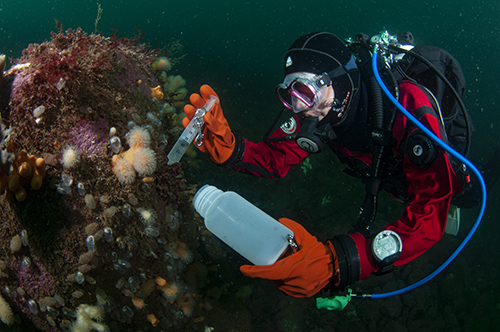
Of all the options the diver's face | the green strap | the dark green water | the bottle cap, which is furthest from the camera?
the dark green water

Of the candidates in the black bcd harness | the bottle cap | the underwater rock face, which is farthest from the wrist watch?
the underwater rock face

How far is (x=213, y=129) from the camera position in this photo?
96.7 inches

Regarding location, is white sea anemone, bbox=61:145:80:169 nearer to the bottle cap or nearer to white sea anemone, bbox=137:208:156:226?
white sea anemone, bbox=137:208:156:226

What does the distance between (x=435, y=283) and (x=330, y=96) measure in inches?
232

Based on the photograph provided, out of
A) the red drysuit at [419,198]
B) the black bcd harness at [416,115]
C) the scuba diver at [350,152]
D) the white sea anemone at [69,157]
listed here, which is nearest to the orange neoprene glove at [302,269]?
the scuba diver at [350,152]

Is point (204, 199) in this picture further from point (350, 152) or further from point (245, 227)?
point (350, 152)

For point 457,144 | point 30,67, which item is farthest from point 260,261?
point 457,144

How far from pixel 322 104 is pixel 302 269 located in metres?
1.76

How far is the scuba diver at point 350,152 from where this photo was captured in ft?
6.30

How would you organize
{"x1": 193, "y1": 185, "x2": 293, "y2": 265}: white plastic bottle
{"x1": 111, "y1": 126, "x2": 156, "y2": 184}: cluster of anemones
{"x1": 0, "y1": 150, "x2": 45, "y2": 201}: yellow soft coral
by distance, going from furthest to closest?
{"x1": 193, "y1": 185, "x2": 293, "y2": 265}: white plastic bottle < {"x1": 111, "y1": 126, "x2": 156, "y2": 184}: cluster of anemones < {"x1": 0, "y1": 150, "x2": 45, "y2": 201}: yellow soft coral

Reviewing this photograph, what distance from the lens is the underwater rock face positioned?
1.76 meters

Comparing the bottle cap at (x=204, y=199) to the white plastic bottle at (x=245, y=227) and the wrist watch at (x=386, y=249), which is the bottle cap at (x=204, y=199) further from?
the wrist watch at (x=386, y=249)

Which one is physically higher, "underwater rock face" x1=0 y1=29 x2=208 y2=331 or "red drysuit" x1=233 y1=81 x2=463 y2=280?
"red drysuit" x1=233 y1=81 x2=463 y2=280

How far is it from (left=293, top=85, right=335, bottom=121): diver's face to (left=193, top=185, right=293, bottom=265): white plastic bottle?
1.27 metres
